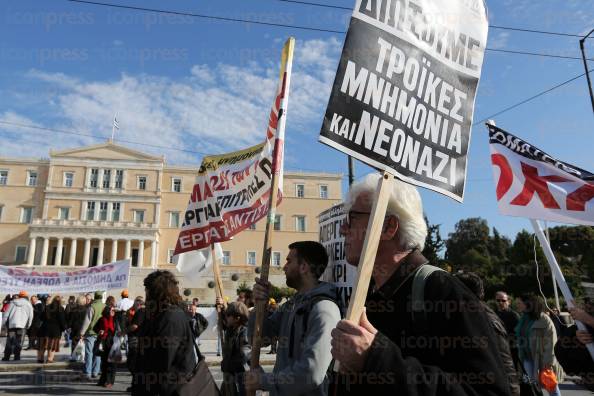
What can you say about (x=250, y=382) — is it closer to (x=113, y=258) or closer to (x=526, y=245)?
(x=526, y=245)

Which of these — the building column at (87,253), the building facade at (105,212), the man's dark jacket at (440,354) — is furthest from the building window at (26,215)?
the man's dark jacket at (440,354)

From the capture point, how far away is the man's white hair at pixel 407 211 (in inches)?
66.3

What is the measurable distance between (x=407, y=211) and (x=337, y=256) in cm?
337

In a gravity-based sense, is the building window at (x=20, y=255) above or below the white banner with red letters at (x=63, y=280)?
above

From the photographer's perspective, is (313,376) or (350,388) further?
(313,376)

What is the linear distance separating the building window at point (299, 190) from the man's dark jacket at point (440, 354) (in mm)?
61303

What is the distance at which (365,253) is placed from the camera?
57.3 inches

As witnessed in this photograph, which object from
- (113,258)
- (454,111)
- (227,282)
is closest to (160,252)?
(113,258)

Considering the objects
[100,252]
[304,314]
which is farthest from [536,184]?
[100,252]

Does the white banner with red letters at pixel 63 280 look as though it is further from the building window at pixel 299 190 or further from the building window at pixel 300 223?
the building window at pixel 299 190

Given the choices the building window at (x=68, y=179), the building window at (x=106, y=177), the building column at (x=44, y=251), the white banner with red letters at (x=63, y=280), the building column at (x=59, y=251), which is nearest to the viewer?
the white banner with red letters at (x=63, y=280)

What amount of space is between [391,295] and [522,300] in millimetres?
5863

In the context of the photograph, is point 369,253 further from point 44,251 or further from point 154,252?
point 44,251

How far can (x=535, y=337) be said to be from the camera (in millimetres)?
6215
